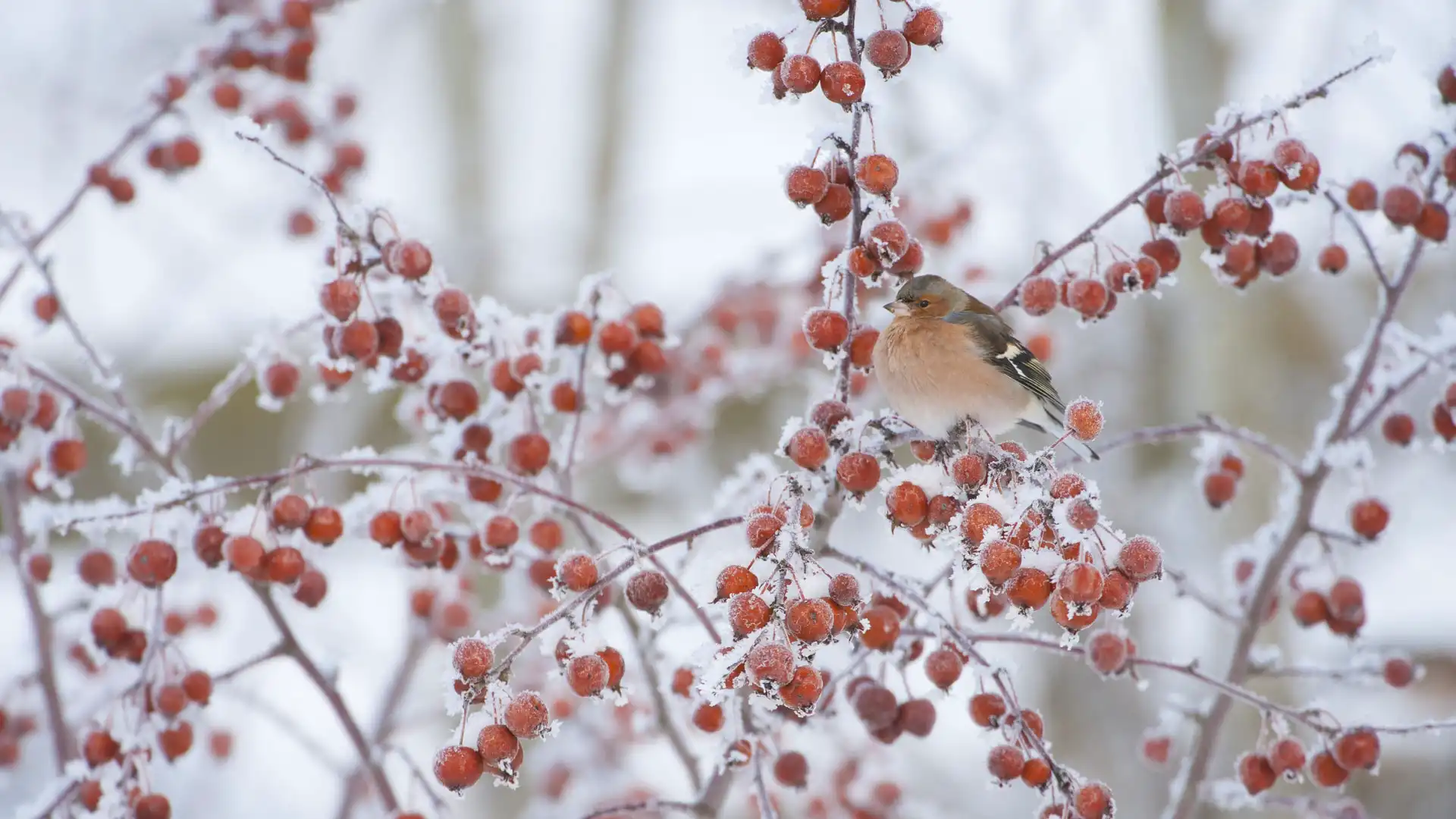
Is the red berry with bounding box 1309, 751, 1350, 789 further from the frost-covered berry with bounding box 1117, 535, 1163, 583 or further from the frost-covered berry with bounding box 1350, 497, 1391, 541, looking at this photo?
the frost-covered berry with bounding box 1117, 535, 1163, 583

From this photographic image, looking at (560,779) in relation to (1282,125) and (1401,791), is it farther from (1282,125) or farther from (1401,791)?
(1401,791)

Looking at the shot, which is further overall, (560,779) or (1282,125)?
(560,779)

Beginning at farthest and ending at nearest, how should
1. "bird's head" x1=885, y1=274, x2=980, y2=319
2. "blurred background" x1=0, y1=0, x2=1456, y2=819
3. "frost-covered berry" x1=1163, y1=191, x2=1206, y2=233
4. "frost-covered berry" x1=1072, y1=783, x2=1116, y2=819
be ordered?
"blurred background" x1=0, y1=0, x2=1456, y2=819 → "bird's head" x1=885, y1=274, x2=980, y2=319 → "frost-covered berry" x1=1163, y1=191, x2=1206, y2=233 → "frost-covered berry" x1=1072, y1=783, x2=1116, y2=819

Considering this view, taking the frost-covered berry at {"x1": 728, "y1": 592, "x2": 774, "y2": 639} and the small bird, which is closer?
the frost-covered berry at {"x1": 728, "y1": 592, "x2": 774, "y2": 639}

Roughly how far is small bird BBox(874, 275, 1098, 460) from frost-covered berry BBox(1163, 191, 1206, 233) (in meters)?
0.28

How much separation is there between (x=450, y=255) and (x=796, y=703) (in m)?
2.87

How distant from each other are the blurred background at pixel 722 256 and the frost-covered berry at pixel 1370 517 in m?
0.37

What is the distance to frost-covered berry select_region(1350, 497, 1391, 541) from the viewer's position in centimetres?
149

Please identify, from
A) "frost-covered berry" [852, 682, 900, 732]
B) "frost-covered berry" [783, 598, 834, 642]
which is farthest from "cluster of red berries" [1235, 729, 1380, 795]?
"frost-covered berry" [783, 598, 834, 642]


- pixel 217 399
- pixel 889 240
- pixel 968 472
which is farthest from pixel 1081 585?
pixel 217 399

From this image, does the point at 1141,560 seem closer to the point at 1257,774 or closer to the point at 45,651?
the point at 1257,774

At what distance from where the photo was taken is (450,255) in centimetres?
363

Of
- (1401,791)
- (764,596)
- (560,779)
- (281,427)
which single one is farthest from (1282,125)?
(281,427)

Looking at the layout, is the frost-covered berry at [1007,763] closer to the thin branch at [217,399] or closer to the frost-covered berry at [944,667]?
the frost-covered berry at [944,667]
